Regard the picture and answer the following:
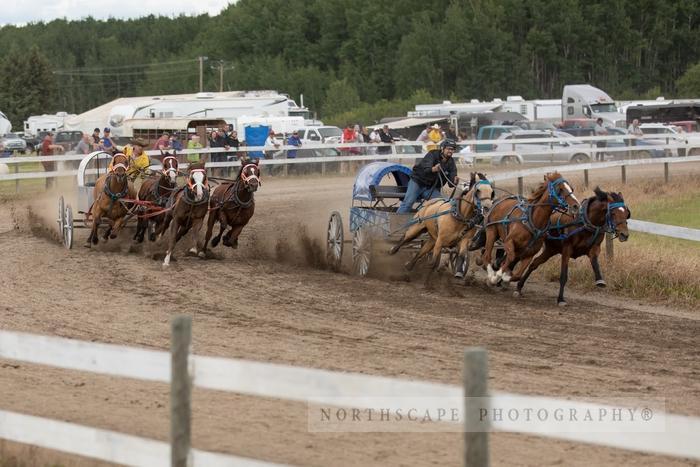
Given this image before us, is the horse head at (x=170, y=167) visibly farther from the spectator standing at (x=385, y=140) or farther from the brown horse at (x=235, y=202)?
the spectator standing at (x=385, y=140)

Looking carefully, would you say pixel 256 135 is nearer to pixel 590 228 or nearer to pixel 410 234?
pixel 410 234

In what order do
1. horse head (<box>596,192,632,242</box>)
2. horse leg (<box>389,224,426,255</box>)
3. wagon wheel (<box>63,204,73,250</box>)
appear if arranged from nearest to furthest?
horse head (<box>596,192,632,242</box>) < horse leg (<box>389,224,426,255</box>) < wagon wheel (<box>63,204,73,250</box>)

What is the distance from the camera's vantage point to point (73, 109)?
152m

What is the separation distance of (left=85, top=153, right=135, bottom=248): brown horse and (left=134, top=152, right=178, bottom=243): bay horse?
289mm

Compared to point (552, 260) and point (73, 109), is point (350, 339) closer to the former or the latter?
point (552, 260)

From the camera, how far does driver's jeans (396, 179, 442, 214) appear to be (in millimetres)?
16453

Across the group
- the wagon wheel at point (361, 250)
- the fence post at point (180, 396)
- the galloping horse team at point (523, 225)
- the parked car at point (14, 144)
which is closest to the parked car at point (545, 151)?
the wagon wheel at point (361, 250)

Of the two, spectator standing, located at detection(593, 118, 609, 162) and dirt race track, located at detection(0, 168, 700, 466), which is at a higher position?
spectator standing, located at detection(593, 118, 609, 162)

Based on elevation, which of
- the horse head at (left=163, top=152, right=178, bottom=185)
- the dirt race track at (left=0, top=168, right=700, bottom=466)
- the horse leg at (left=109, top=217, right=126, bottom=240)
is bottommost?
the dirt race track at (left=0, top=168, right=700, bottom=466)

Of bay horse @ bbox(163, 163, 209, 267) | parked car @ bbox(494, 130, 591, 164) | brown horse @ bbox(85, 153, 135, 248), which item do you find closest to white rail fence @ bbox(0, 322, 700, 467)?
bay horse @ bbox(163, 163, 209, 267)

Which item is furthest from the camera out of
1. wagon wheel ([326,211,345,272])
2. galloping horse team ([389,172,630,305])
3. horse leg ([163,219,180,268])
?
wagon wheel ([326,211,345,272])

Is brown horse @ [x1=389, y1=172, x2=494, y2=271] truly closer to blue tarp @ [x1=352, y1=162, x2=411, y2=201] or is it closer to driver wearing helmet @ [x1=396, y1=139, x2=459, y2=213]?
driver wearing helmet @ [x1=396, y1=139, x2=459, y2=213]

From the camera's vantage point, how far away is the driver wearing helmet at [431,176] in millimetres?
16094

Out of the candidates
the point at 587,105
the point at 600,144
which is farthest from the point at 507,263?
the point at 587,105
